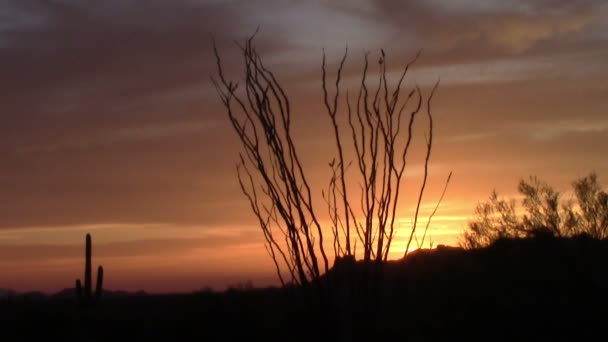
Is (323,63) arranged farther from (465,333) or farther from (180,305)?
(180,305)

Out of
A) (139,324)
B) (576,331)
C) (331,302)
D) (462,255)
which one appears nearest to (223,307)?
(139,324)

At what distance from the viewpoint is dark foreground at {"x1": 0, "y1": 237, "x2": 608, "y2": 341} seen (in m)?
4.90

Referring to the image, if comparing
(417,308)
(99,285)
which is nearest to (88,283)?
(99,285)

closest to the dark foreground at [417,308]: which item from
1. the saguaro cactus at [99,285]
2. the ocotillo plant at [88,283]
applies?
the ocotillo plant at [88,283]

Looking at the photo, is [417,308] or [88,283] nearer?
[417,308]

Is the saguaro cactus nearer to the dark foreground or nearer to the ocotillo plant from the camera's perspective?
the ocotillo plant

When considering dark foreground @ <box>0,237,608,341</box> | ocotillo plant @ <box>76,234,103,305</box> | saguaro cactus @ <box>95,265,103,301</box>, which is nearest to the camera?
dark foreground @ <box>0,237,608,341</box>

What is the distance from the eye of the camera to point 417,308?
14.6 metres

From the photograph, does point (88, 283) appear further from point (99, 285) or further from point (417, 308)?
point (417, 308)

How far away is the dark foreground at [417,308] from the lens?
4.90 m

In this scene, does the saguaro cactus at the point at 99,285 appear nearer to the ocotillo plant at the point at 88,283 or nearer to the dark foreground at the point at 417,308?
the ocotillo plant at the point at 88,283

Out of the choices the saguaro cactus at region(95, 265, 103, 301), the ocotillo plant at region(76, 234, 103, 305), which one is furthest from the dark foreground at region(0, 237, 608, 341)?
the saguaro cactus at region(95, 265, 103, 301)

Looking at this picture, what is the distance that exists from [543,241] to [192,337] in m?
6.55

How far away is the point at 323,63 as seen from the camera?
4926mm
